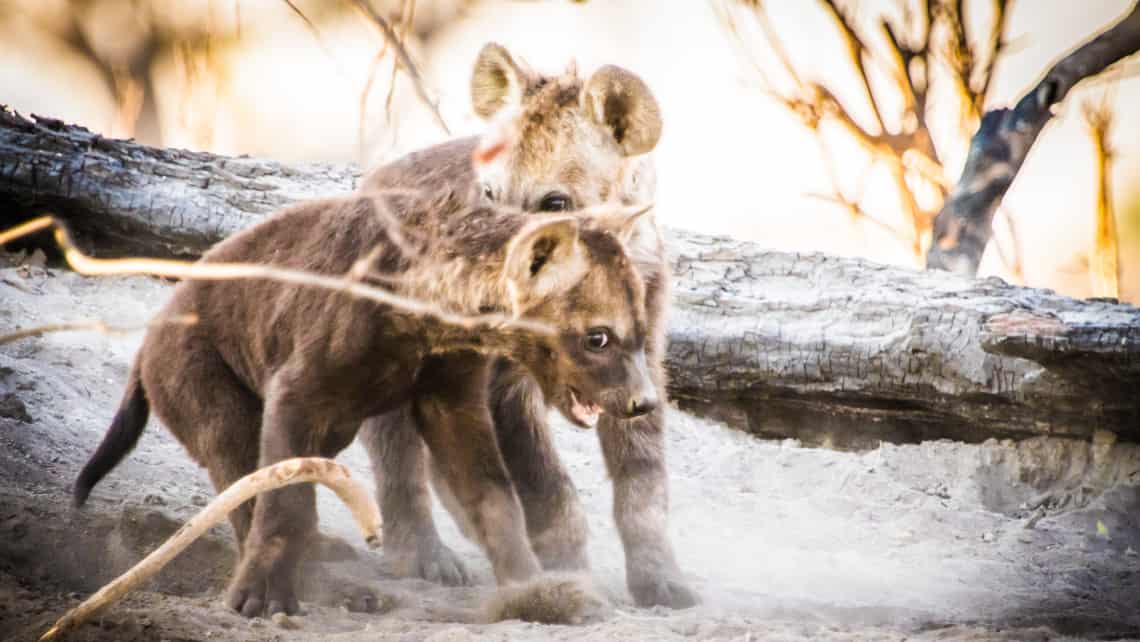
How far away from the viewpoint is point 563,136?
394 cm

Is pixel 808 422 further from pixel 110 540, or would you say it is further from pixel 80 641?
pixel 80 641

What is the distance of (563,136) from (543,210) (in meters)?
0.31

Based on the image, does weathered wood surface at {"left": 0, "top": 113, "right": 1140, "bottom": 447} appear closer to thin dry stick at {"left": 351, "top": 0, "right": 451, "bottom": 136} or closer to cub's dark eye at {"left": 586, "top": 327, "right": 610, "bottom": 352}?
cub's dark eye at {"left": 586, "top": 327, "right": 610, "bottom": 352}

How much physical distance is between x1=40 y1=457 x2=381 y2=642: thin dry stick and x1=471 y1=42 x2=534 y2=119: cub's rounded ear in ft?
6.00

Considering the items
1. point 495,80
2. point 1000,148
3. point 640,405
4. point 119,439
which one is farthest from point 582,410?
point 1000,148

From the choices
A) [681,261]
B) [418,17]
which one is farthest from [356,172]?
[681,261]

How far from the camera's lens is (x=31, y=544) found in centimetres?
362

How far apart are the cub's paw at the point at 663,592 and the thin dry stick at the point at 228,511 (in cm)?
128

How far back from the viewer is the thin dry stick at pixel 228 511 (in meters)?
2.52

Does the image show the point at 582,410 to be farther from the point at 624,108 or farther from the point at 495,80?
the point at 495,80

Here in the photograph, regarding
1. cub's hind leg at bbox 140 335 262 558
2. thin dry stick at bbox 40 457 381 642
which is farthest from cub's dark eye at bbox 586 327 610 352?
cub's hind leg at bbox 140 335 262 558

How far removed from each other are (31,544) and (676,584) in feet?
6.64

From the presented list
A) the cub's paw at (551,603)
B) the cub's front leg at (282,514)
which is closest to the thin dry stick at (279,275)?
the cub's front leg at (282,514)

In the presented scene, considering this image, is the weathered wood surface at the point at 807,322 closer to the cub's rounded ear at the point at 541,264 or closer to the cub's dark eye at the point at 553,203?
the cub's dark eye at the point at 553,203
